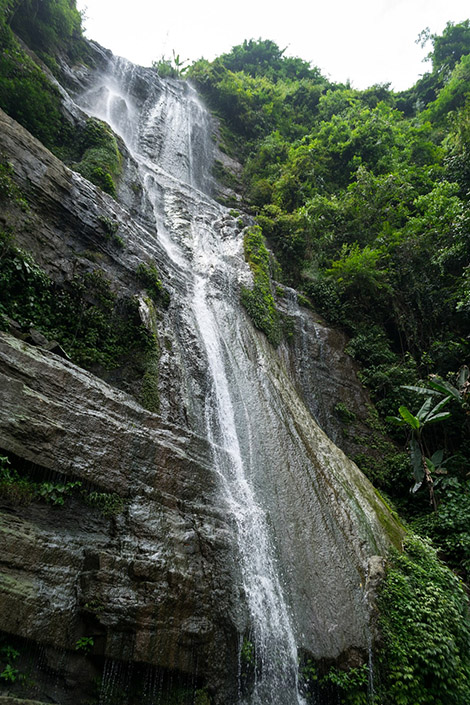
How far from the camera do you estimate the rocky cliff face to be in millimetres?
3738

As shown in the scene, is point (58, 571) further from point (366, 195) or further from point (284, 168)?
point (284, 168)

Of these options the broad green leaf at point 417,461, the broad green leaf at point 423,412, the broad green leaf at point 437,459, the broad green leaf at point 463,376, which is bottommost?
the broad green leaf at point 417,461

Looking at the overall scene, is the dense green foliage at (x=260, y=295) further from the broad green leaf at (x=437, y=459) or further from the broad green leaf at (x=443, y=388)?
the broad green leaf at (x=437, y=459)

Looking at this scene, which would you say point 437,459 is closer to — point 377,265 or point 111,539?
point 111,539

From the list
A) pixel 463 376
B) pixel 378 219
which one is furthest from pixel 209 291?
pixel 378 219

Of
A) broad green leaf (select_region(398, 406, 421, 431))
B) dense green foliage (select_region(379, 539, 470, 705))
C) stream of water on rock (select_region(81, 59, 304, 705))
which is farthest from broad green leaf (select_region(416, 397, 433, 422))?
stream of water on rock (select_region(81, 59, 304, 705))

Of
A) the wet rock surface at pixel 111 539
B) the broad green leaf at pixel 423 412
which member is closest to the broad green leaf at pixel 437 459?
the broad green leaf at pixel 423 412

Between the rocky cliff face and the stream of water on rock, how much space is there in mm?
94

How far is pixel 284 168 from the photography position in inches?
770

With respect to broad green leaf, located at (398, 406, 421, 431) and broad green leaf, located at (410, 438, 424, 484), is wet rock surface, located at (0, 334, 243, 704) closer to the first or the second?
broad green leaf, located at (398, 406, 421, 431)

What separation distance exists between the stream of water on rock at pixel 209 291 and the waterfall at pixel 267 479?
0.08ft

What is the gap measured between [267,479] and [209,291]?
6.01 metres

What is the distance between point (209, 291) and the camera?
416 inches

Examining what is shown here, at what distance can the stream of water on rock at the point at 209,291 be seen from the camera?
475 cm
